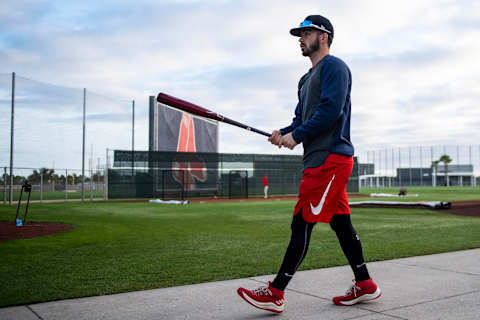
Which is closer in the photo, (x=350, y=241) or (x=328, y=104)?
(x=328, y=104)

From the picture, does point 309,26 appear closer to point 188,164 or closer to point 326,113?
point 326,113

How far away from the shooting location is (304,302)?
360cm

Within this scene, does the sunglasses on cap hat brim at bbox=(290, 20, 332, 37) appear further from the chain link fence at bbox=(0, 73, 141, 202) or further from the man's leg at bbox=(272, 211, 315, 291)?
the chain link fence at bbox=(0, 73, 141, 202)

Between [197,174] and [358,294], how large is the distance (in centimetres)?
3084

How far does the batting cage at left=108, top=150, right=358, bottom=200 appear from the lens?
98.8ft

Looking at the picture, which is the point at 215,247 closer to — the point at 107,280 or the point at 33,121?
the point at 107,280

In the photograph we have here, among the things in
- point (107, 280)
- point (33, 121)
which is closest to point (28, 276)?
point (107, 280)

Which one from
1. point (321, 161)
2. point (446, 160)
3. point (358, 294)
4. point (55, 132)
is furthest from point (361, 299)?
point (446, 160)

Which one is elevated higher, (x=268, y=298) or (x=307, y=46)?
(x=307, y=46)

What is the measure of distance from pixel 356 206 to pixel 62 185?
2251 centimetres

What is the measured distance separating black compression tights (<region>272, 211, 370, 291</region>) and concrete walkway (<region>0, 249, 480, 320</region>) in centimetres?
25

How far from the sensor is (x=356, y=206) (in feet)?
58.1

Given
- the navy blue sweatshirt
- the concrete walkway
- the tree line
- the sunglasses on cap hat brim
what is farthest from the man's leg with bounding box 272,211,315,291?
the tree line

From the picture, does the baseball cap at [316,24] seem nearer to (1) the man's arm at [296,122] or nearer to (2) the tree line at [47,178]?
(1) the man's arm at [296,122]
